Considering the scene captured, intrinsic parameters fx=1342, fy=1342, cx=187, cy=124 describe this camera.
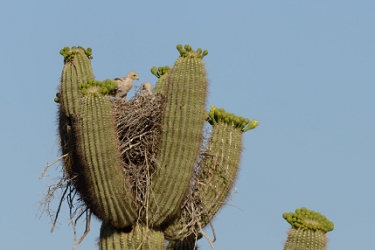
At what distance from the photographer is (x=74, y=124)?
16.3m

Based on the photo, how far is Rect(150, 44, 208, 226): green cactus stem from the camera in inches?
634

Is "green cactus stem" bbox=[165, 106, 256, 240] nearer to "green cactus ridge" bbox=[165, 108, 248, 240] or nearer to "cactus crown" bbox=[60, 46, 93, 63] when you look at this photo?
"green cactus ridge" bbox=[165, 108, 248, 240]

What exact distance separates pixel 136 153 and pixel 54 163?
1.08 metres

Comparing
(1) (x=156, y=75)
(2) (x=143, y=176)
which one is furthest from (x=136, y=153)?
(1) (x=156, y=75)

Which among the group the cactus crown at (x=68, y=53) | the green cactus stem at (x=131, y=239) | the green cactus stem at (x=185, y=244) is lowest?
the green cactus stem at (x=131, y=239)

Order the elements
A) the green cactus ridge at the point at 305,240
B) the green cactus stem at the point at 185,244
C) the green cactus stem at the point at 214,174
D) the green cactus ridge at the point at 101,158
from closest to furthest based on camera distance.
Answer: the green cactus ridge at the point at 305,240 < the green cactus ridge at the point at 101,158 < the green cactus stem at the point at 214,174 < the green cactus stem at the point at 185,244

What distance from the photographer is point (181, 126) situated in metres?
16.2

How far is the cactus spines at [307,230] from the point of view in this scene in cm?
Answer: 1476

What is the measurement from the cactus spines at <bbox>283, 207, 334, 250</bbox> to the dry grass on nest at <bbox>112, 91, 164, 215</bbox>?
211 centimetres

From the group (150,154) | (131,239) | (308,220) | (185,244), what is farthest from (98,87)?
(308,220)

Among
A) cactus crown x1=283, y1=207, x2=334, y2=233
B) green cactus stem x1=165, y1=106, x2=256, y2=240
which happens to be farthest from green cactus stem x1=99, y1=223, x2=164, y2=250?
cactus crown x1=283, y1=207, x2=334, y2=233

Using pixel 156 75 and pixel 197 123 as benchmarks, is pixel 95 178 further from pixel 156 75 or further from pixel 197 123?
pixel 156 75

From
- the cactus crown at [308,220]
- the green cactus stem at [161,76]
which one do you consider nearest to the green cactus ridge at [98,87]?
the green cactus stem at [161,76]

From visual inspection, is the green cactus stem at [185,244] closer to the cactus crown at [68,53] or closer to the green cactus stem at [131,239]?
the green cactus stem at [131,239]
